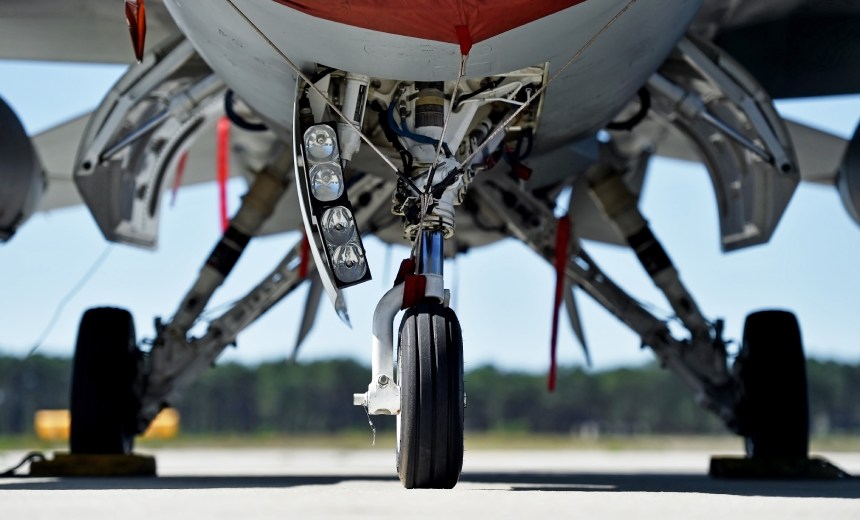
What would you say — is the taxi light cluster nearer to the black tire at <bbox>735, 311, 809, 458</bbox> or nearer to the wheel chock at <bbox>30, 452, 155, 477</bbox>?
the wheel chock at <bbox>30, 452, 155, 477</bbox>

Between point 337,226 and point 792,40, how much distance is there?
16.5 ft

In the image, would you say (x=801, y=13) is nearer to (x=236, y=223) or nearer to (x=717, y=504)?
(x=236, y=223)

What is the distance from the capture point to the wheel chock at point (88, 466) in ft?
29.2

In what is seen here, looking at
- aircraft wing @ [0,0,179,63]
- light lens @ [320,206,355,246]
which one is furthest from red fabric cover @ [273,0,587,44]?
aircraft wing @ [0,0,179,63]

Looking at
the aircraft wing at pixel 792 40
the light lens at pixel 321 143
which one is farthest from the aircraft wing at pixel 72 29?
the aircraft wing at pixel 792 40

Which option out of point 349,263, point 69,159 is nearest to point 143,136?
point 349,263

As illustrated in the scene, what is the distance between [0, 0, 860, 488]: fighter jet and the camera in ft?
19.5

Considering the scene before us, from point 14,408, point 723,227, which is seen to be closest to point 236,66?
point 723,227

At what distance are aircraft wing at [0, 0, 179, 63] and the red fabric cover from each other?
3.81 m

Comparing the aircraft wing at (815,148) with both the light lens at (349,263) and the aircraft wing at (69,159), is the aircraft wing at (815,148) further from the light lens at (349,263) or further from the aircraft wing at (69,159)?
the light lens at (349,263)

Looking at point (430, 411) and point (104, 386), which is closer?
point (430, 411)

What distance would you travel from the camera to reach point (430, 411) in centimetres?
543

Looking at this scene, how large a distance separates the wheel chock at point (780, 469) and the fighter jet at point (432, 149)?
0.44 feet

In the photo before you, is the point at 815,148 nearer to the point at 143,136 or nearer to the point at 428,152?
the point at 143,136
